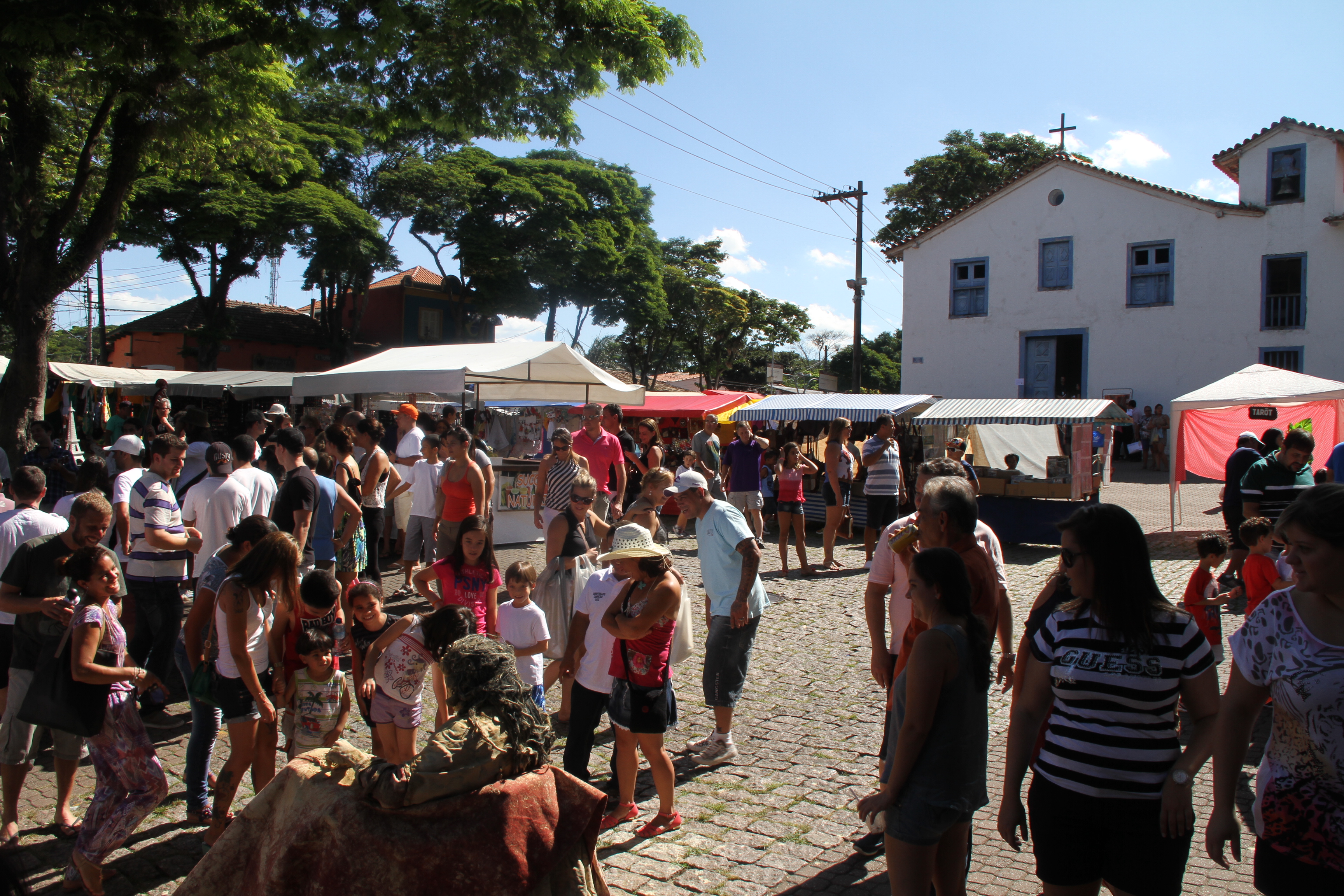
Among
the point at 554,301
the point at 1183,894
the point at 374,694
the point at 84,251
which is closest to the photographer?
the point at 1183,894

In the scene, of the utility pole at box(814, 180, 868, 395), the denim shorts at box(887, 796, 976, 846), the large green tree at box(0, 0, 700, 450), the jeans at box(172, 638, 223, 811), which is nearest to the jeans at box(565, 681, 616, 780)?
the jeans at box(172, 638, 223, 811)

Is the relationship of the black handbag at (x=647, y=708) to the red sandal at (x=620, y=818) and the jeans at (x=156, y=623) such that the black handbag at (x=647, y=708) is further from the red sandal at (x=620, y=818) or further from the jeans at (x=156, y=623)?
the jeans at (x=156, y=623)

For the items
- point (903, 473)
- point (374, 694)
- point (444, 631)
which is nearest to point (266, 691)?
point (374, 694)

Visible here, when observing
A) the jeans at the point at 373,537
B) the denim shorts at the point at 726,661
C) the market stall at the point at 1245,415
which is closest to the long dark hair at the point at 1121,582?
the denim shorts at the point at 726,661

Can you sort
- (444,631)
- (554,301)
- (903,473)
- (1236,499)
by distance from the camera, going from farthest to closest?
(554,301) → (903,473) → (1236,499) → (444,631)

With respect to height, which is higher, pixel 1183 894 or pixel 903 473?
pixel 903 473

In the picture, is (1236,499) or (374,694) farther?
(1236,499)

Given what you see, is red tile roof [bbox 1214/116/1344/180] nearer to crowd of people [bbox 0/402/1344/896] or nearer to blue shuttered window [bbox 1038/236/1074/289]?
blue shuttered window [bbox 1038/236/1074/289]

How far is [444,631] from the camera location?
389 centimetres

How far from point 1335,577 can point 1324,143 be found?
90.8 feet

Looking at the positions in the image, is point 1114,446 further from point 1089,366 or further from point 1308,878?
point 1308,878

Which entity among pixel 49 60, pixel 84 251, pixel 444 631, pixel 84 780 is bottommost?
pixel 84 780

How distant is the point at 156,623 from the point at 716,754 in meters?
3.48

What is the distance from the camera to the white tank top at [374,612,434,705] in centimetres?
414
